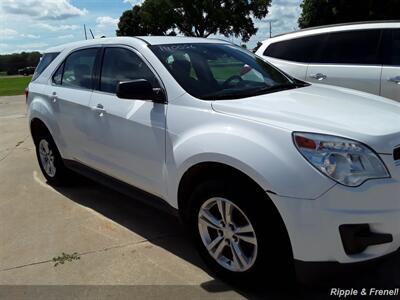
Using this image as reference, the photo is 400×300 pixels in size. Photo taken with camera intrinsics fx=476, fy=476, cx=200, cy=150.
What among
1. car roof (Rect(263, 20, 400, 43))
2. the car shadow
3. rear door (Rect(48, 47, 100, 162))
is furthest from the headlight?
car roof (Rect(263, 20, 400, 43))

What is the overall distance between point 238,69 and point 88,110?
4.90 ft

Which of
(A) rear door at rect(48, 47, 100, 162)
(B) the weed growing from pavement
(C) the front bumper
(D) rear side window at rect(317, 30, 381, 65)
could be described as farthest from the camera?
(D) rear side window at rect(317, 30, 381, 65)

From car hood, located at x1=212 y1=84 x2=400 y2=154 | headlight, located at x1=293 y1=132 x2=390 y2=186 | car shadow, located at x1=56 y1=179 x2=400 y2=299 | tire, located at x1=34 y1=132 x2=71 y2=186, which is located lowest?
car shadow, located at x1=56 y1=179 x2=400 y2=299

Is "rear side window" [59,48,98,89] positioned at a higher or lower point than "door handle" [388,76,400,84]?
higher

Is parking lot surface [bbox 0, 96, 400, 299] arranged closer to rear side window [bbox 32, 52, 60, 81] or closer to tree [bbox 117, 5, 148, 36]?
rear side window [bbox 32, 52, 60, 81]

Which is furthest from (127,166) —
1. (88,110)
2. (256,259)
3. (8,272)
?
(256,259)

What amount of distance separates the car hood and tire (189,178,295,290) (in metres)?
0.49

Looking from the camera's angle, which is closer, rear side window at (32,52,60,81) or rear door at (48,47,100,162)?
rear door at (48,47,100,162)

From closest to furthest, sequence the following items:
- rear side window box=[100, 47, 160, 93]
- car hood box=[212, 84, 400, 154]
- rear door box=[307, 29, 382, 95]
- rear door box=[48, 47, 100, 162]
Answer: car hood box=[212, 84, 400, 154]
rear side window box=[100, 47, 160, 93]
rear door box=[48, 47, 100, 162]
rear door box=[307, 29, 382, 95]

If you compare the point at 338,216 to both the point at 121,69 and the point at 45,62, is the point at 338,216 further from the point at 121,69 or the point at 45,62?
the point at 45,62

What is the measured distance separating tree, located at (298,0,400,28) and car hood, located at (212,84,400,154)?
23254 mm

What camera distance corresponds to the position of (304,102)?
337cm

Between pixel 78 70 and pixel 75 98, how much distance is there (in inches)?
15.7

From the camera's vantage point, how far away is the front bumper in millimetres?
2648
